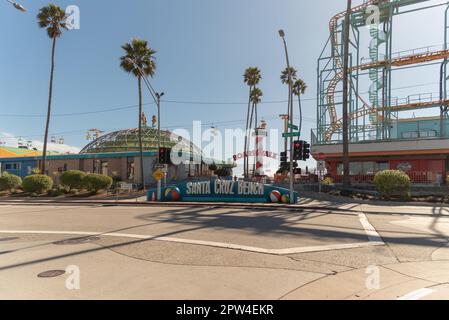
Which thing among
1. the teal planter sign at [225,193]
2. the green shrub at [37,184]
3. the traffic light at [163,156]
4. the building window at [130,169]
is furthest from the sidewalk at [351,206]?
the building window at [130,169]

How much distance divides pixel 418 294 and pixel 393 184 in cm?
1899

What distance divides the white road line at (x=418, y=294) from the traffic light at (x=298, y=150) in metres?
16.3

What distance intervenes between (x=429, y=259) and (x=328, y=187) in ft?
66.3

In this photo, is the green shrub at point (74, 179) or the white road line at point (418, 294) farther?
the green shrub at point (74, 179)

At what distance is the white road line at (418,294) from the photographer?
15.6 feet

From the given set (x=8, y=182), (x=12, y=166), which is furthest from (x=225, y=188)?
(x=12, y=166)

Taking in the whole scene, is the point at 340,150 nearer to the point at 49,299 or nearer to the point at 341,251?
the point at 341,251

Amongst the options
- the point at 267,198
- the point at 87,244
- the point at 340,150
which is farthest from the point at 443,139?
the point at 87,244

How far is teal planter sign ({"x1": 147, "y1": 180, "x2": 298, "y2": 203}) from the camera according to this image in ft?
72.0

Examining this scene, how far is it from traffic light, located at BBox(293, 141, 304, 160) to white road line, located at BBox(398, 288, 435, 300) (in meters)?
16.3

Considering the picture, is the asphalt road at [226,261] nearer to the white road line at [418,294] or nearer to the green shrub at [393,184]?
the white road line at [418,294]

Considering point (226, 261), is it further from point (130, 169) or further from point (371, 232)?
point (130, 169)
